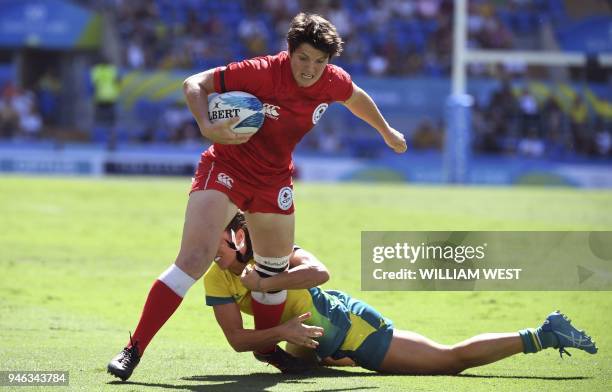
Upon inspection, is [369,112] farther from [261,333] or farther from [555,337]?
[555,337]

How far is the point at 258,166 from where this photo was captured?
636cm

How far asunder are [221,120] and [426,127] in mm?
22036

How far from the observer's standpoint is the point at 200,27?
3070 cm

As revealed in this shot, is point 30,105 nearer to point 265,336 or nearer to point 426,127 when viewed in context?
point 426,127

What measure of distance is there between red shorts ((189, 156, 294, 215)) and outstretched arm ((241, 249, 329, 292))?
388 millimetres

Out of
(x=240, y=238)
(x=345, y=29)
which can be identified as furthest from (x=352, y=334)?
(x=345, y=29)

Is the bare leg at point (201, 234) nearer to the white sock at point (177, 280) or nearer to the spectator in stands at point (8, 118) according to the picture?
the white sock at point (177, 280)

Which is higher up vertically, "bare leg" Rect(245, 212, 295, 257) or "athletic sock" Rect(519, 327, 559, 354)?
"bare leg" Rect(245, 212, 295, 257)

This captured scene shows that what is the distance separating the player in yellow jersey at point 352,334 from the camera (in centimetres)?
627

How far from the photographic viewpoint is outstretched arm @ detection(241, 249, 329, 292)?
6.15m

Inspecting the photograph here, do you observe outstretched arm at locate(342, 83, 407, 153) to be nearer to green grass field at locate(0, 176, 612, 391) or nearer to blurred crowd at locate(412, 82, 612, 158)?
green grass field at locate(0, 176, 612, 391)

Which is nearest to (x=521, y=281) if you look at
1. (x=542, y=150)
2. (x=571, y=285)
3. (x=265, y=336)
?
(x=571, y=285)

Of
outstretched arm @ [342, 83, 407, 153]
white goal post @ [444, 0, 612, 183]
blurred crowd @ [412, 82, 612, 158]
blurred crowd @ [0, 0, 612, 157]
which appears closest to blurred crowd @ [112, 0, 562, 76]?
blurred crowd @ [0, 0, 612, 157]

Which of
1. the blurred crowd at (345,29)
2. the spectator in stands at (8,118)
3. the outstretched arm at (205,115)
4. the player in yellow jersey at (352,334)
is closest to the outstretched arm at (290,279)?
the player in yellow jersey at (352,334)
